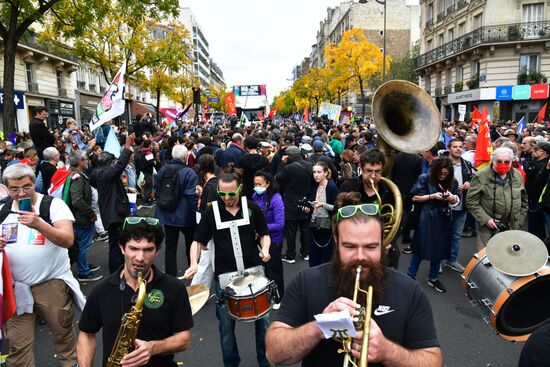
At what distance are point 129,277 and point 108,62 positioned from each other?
72.2ft

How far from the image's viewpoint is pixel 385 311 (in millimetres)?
1847

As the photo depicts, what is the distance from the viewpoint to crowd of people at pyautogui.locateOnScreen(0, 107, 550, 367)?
6.20 ft

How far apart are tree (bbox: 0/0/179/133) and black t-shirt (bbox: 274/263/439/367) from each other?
11.8 metres

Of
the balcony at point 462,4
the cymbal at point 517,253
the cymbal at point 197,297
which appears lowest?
the cymbal at point 197,297

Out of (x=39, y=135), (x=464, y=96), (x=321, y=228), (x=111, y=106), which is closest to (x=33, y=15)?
(x=39, y=135)

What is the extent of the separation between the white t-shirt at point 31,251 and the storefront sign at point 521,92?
100 feet

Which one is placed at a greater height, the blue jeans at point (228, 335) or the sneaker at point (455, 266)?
the blue jeans at point (228, 335)

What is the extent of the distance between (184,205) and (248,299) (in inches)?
111

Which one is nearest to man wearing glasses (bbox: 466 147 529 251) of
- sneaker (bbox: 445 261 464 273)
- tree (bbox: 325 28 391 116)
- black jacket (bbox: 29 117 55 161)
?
sneaker (bbox: 445 261 464 273)

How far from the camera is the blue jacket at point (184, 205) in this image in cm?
579

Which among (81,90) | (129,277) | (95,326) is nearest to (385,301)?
(129,277)

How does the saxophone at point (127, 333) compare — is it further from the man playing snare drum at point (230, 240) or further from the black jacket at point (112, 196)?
the black jacket at point (112, 196)

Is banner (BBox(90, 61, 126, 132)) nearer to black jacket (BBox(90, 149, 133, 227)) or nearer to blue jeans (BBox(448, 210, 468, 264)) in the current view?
black jacket (BBox(90, 149, 133, 227))

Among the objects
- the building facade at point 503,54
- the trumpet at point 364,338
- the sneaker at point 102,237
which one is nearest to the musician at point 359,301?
the trumpet at point 364,338
